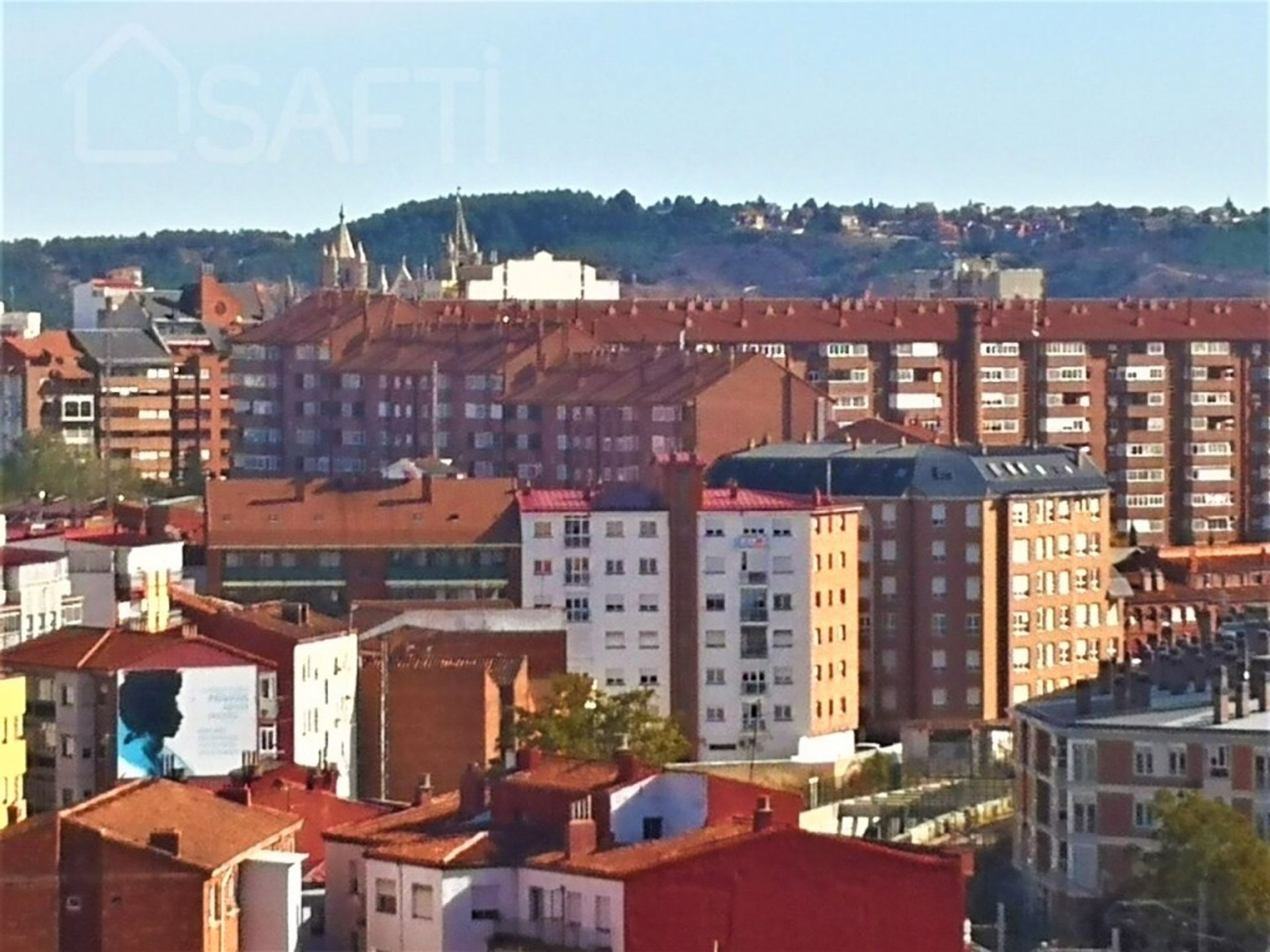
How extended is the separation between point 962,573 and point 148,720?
7.84 m

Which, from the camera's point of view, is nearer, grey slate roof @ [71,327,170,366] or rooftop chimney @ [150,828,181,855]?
rooftop chimney @ [150,828,181,855]

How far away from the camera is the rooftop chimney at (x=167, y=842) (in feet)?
40.5

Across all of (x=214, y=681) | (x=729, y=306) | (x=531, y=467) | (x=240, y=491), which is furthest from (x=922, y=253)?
(x=214, y=681)

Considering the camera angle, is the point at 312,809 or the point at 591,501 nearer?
the point at 312,809

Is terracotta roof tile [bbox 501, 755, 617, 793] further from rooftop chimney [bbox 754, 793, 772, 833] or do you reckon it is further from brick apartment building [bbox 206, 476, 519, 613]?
brick apartment building [bbox 206, 476, 519, 613]

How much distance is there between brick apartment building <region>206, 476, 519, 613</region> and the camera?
935 inches

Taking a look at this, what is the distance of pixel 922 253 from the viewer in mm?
68688

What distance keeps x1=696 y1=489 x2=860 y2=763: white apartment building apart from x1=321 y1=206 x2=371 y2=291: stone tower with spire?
24.0m

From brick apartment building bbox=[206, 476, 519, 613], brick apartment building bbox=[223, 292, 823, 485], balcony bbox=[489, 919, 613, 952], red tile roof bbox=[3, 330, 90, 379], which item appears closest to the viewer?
balcony bbox=[489, 919, 613, 952]

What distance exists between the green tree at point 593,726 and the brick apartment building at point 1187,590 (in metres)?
4.32

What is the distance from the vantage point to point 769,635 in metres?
23.5

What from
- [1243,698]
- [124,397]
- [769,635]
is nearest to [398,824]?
[1243,698]

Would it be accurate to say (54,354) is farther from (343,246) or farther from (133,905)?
(133,905)

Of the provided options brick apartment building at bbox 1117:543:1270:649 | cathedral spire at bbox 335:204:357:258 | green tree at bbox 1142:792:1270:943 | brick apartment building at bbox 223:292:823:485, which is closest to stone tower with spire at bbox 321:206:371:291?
cathedral spire at bbox 335:204:357:258
